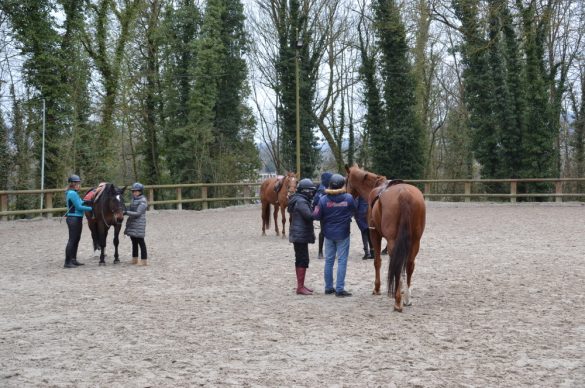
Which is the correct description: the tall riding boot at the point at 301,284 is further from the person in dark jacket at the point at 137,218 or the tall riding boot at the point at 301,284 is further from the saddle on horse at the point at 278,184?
the saddle on horse at the point at 278,184

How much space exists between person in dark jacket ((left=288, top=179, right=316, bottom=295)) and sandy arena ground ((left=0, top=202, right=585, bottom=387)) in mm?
370

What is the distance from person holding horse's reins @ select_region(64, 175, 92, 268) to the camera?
34.2 feet

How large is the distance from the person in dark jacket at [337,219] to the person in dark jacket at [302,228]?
0.50 feet

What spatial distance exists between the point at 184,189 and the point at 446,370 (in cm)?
2757

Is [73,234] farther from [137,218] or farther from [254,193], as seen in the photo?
[254,193]

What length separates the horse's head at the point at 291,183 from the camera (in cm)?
1330

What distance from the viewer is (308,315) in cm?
669

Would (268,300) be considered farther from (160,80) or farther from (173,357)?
(160,80)

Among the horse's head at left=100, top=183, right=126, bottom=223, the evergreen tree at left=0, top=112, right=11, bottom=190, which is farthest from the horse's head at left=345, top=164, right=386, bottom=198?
the evergreen tree at left=0, top=112, right=11, bottom=190

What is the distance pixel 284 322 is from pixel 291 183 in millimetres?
7376

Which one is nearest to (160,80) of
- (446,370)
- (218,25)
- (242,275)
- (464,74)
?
(218,25)

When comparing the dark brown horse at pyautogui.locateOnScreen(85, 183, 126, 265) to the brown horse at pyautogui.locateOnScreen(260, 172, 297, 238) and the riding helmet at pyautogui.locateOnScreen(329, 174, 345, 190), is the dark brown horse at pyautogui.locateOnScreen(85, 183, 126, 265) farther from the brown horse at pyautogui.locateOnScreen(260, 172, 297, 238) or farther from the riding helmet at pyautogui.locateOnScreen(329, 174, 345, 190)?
the riding helmet at pyautogui.locateOnScreen(329, 174, 345, 190)

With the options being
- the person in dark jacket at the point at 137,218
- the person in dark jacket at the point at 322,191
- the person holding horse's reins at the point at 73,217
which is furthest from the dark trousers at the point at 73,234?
the person in dark jacket at the point at 322,191

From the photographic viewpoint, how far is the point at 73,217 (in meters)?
10.4
